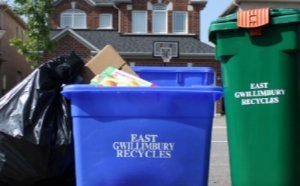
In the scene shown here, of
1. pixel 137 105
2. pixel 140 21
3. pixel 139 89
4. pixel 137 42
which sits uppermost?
pixel 140 21

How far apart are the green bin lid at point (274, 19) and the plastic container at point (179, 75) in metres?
0.79

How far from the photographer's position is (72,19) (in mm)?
24953

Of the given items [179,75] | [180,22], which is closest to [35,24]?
[180,22]

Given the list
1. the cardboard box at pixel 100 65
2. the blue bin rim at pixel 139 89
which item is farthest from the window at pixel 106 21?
the blue bin rim at pixel 139 89

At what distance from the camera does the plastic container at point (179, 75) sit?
413cm

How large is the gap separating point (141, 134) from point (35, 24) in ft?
54.3

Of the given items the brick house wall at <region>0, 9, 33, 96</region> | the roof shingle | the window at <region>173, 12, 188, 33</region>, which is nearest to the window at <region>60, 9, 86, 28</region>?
the roof shingle

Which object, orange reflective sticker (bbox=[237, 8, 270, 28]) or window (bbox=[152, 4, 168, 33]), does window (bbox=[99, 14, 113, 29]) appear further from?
orange reflective sticker (bbox=[237, 8, 270, 28])

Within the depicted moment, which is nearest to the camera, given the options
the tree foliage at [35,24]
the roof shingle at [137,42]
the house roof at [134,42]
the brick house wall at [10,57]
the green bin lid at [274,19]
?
the green bin lid at [274,19]

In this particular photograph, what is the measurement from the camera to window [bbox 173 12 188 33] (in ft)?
75.2

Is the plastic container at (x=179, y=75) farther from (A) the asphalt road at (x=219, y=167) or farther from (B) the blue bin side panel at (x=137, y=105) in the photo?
(B) the blue bin side panel at (x=137, y=105)

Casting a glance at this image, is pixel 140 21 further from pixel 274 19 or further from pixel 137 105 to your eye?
pixel 137 105

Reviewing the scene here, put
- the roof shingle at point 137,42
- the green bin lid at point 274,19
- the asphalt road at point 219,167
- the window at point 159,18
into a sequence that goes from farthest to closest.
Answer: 1. the window at point 159,18
2. the roof shingle at point 137,42
3. the asphalt road at point 219,167
4. the green bin lid at point 274,19

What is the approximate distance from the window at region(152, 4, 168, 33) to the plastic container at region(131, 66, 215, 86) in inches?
738
